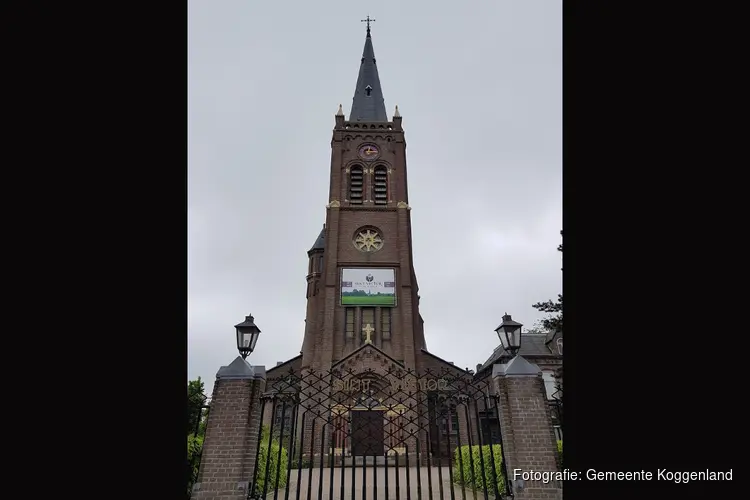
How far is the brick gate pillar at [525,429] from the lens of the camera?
5918 millimetres

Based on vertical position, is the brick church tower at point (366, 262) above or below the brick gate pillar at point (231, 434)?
above

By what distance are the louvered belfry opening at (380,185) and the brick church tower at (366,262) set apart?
7 centimetres

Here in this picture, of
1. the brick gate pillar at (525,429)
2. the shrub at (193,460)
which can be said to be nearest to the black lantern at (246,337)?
the shrub at (193,460)

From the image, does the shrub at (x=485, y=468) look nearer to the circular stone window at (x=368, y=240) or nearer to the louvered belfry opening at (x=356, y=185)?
the circular stone window at (x=368, y=240)

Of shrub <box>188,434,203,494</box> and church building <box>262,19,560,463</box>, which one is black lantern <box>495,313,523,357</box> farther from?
church building <box>262,19,560,463</box>

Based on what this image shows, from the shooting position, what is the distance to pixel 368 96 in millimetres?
37812

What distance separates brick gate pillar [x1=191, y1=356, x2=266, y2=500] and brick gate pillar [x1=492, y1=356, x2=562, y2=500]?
3.73m

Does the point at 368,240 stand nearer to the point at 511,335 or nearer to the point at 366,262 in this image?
the point at 366,262

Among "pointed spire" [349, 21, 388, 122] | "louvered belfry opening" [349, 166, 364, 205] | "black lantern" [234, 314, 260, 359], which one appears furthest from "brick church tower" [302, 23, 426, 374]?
"black lantern" [234, 314, 260, 359]

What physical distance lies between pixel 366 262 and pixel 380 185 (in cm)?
648

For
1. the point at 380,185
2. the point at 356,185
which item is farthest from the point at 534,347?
the point at 356,185

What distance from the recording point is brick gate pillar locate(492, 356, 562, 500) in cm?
592
